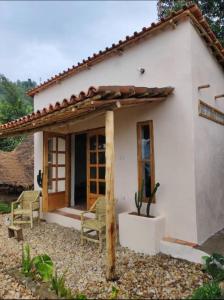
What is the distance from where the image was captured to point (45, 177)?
25.3ft

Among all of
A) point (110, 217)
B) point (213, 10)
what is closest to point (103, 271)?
point (110, 217)

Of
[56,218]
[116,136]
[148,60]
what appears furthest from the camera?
[56,218]

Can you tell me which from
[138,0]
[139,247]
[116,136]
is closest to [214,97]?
[116,136]

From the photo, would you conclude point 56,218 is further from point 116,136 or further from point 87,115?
point 87,115

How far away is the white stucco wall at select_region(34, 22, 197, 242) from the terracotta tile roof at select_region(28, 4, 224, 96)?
185 mm

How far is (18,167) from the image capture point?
12359 mm

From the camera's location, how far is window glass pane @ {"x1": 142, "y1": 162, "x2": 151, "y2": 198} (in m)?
5.89

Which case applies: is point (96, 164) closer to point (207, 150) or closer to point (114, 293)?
point (207, 150)

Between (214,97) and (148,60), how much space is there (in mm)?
2071

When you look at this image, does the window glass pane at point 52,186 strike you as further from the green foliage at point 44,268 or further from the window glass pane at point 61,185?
the green foliage at point 44,268

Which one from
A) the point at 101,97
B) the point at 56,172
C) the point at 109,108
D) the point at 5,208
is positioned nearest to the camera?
the point at 101,97

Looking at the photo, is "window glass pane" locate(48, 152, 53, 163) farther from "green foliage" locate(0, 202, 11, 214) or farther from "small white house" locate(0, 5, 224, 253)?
"green foliage" locate(0, 202, 11, 214)

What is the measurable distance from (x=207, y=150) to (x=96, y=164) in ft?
10.6

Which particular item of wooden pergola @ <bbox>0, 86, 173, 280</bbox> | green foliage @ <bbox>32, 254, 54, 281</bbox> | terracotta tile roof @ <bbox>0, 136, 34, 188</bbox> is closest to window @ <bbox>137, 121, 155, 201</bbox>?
wooden pergola @ <bbox>0, 86, 173, 280</bbox>
